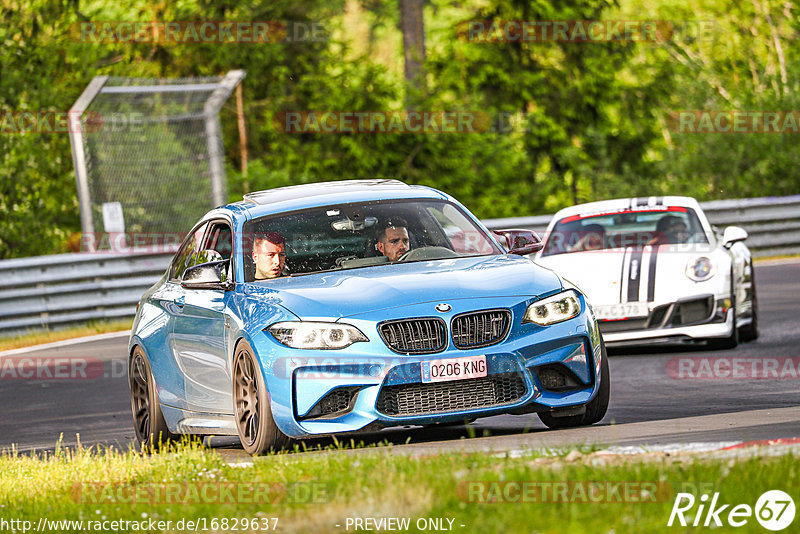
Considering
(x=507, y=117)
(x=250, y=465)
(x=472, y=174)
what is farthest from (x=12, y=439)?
(x=507, y=117)

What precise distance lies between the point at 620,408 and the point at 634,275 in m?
3.47

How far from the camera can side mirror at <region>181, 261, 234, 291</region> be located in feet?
29.3

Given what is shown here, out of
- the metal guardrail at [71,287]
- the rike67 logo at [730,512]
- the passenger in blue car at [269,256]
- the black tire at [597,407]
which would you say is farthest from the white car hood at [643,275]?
the rike67 logo at [730,512]

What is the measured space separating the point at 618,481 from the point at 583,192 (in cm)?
3433

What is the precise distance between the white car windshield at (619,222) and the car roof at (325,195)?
15.4 ft

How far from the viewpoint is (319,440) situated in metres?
9.26

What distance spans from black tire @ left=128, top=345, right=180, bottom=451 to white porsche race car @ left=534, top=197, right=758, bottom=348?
4293mm

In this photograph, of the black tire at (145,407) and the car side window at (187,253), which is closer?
the black tire at (145,407)

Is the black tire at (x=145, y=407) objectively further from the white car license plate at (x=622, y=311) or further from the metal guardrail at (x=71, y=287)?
the metal guardrail at (x=71, y=287)

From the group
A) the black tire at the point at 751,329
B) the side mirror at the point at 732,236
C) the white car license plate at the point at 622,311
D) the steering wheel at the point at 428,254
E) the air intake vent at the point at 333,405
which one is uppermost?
the steering wheel at the point at 428,254

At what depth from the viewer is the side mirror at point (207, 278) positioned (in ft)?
29.3

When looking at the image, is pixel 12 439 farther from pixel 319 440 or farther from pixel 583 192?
pixel 583 192

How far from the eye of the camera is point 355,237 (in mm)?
9242

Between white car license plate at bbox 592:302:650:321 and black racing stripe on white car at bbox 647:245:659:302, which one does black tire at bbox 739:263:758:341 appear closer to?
black racing stripe on white car at bbox 647:245:659:302
